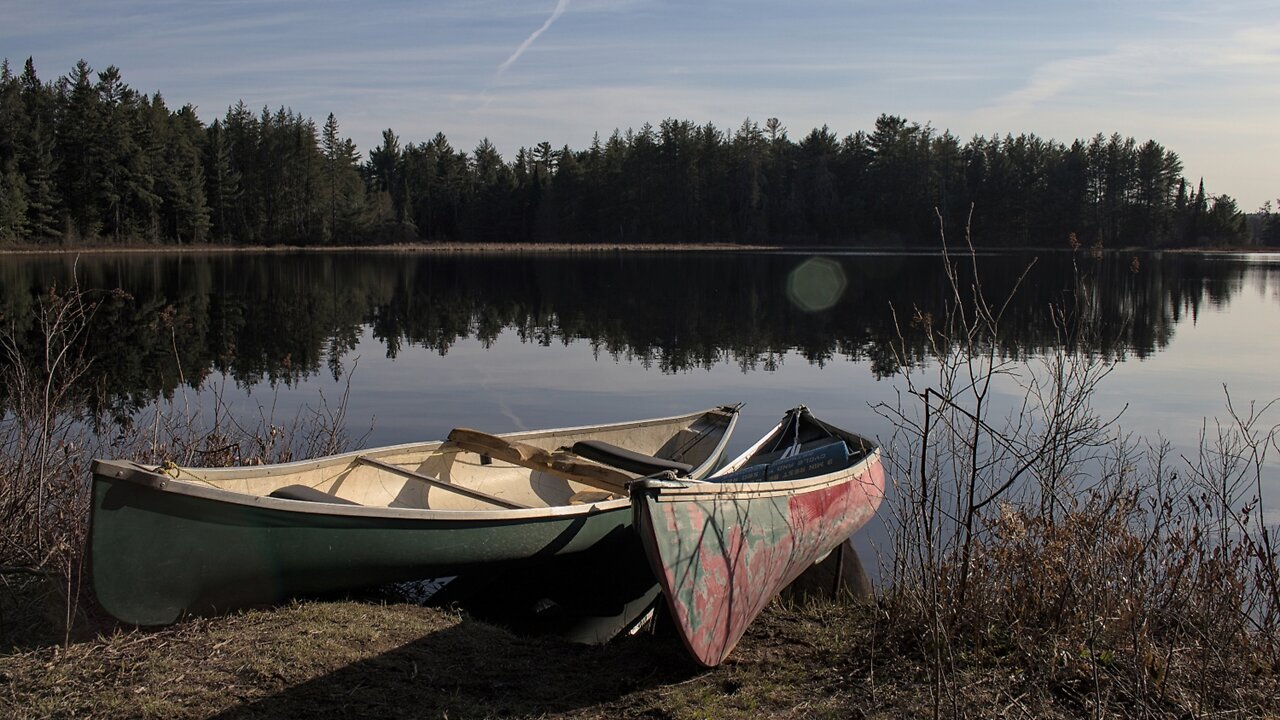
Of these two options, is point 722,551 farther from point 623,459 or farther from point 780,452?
point 780,452

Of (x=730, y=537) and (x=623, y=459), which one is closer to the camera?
(x=730, y=537)

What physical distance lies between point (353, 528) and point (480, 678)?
1.29 meters

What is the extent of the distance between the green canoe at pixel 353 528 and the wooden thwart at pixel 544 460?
0.01 m

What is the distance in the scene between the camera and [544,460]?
26.6 ft

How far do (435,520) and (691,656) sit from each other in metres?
1.81

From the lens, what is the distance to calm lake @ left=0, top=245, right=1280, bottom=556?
51.6 ft

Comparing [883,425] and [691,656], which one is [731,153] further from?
[691,656]

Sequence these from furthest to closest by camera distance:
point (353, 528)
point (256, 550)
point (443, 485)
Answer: point (443, 485)
point (353, 528)
point (256, 550)

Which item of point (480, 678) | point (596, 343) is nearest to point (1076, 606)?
point (480, 678)

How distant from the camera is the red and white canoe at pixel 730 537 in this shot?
5383 millimetres

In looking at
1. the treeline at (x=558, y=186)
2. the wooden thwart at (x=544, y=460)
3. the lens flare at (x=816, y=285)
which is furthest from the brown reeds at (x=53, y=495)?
the treeline at (x=558, y=186)

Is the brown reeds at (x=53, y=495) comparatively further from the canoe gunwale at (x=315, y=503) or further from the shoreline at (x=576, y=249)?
the shoreline at (x=576, y=249)

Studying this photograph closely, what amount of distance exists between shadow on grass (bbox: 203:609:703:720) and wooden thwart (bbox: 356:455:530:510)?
41.7 inches

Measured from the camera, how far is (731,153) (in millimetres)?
100688
